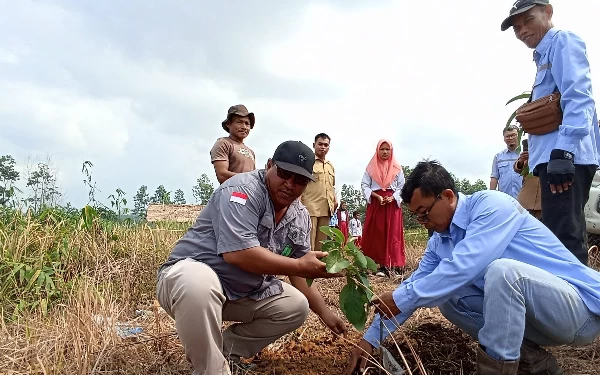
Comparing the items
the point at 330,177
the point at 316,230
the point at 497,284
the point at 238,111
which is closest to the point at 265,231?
the point at 497,284

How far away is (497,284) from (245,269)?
1093 millimetres

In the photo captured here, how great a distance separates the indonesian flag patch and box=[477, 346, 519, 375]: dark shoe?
122 cm

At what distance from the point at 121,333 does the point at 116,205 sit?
2.74 meters

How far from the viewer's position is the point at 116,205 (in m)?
5.29

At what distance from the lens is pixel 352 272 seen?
216 cm

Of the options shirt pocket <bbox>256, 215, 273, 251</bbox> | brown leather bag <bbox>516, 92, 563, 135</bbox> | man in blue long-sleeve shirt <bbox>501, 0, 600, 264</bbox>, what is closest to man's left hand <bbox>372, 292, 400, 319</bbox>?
shirt pocket <bbox>256, 215, 273, 251</bbox>

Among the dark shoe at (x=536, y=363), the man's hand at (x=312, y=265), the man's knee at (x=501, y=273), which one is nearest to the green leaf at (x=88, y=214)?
the man's hand at (x=312, y=265)

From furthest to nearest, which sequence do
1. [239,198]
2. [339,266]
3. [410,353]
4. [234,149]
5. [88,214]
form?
[88,214] → [234,149] → [410,353] → [239,198] → [339,266]

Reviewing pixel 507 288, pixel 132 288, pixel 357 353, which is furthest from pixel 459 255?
pixel 132 288

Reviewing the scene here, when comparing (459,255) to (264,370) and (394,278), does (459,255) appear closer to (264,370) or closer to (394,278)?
(264,370)

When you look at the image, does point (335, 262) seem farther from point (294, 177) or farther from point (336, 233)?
point (294, 177)

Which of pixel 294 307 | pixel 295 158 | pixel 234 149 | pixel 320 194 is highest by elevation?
pixel 234 149

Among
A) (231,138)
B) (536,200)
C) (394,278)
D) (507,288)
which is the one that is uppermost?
(231,138)

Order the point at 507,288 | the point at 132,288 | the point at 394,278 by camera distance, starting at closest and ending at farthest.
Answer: the point at 507,288
the point at 132,288
the point at 394,278
